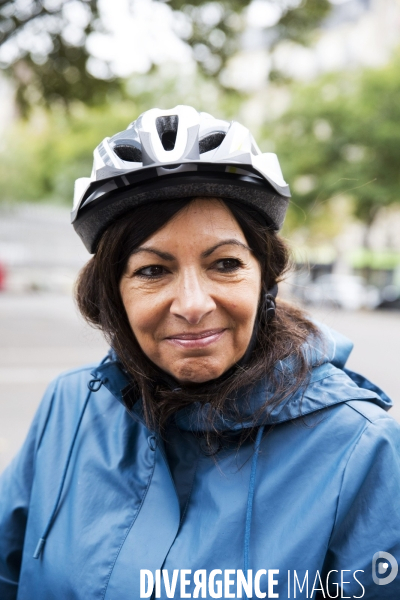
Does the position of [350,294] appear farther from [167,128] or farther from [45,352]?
[167,128]

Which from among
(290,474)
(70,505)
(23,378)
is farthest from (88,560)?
(23,378)

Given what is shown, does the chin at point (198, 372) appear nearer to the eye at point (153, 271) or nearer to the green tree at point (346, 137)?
the eye at point (153, 271)

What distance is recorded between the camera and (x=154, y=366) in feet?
5.90

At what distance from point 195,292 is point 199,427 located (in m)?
0.35

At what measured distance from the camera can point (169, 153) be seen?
166 centimetres

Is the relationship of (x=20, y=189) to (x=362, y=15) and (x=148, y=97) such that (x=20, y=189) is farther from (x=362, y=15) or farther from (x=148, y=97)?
(x=362, y=15)

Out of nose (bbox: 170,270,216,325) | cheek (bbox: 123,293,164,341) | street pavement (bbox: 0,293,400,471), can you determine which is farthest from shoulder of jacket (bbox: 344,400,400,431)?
A: street pavement (bbox: 0,293,400,471)

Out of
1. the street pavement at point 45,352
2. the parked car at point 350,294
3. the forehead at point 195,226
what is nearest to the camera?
the forehead at point 195,226

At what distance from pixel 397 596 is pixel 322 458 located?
33cm

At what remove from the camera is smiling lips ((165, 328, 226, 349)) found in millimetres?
1630

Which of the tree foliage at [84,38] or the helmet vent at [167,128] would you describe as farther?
the tree foliage at [84,38]

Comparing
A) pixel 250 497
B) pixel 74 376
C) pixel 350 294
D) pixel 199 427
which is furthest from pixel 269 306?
pixel 350 294

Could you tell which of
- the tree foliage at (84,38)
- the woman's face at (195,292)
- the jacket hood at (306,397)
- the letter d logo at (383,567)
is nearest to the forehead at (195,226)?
the woman's face at (195,292)

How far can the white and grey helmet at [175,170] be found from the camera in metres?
1.62
